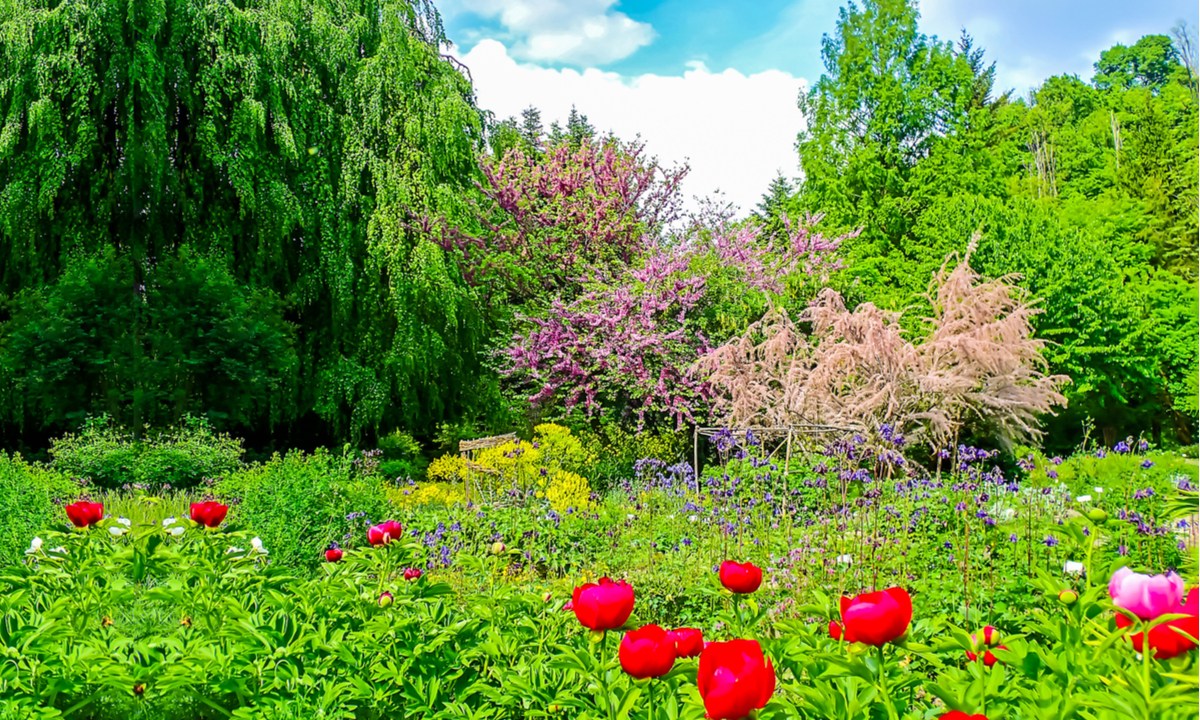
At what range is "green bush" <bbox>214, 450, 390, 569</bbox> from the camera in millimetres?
4145

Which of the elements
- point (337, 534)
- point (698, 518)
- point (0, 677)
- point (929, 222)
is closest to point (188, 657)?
point (0, 677)

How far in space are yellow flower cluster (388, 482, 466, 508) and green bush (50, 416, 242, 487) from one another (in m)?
1.57

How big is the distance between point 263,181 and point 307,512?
5377 mm

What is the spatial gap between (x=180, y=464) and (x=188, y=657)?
19.1 feet

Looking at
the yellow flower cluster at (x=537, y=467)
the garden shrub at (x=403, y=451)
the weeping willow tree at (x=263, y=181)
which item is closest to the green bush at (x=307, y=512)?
the yellow flower cluster at (x=537, y=467)

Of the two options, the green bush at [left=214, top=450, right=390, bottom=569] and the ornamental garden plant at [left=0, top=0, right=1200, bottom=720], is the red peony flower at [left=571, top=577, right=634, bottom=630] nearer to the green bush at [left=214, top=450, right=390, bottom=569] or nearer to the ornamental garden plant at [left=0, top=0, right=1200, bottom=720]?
the ornamental garden plant at [left=0, top=0, right=1200, bottom=720]

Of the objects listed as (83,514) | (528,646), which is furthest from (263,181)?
(528,646)

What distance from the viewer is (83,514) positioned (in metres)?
2.19

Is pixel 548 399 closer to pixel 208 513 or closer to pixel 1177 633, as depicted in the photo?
pixel 208 513

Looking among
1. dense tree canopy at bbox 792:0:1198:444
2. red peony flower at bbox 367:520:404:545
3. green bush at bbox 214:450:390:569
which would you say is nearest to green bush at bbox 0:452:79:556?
green bush at bbox 214:450:390:569

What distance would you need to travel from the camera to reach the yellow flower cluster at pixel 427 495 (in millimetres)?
6340

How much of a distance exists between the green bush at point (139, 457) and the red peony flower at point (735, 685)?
22.0 ft

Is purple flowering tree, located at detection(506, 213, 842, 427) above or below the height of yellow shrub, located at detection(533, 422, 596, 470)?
above

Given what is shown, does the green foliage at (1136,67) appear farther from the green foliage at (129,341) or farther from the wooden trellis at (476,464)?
the green foliage at (129,341)
